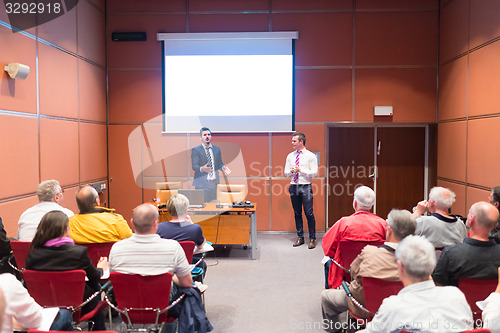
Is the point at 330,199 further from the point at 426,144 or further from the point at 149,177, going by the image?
the point at 149,177

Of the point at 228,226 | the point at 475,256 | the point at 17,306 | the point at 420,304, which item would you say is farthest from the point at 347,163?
the point at 17,306

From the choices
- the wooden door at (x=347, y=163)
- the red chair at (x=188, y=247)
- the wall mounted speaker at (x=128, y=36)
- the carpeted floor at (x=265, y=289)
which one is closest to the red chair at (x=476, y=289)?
the carpeted floor at (x=265, y=289)

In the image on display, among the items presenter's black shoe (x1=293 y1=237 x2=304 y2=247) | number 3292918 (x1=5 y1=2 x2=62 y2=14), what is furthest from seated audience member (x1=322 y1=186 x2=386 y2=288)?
number 3292918 (x1=5 y1=2 x2=62 y2=14)

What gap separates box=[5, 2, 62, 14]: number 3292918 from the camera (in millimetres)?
4727

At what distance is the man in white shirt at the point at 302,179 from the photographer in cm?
639

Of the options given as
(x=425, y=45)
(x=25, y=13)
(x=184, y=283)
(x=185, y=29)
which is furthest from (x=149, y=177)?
(x=425, y=45)

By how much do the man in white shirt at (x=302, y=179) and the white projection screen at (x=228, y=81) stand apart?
101 centimetres

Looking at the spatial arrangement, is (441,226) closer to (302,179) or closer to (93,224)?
(93,224)

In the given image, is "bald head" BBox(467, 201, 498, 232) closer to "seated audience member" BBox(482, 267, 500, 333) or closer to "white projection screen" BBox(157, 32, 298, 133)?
"seated audience member" BBox(482, 267, 500, 333)

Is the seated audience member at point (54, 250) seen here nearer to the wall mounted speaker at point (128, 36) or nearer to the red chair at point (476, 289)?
the red chair at point (476, 289)

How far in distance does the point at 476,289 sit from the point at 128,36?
6.89m

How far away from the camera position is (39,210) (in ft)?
11.8

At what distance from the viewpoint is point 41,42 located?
17.5 ft

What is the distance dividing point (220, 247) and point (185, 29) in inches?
159
